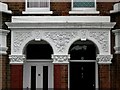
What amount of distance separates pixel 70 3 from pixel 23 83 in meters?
3.52

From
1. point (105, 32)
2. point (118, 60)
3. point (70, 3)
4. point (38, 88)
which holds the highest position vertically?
point (70, 3)

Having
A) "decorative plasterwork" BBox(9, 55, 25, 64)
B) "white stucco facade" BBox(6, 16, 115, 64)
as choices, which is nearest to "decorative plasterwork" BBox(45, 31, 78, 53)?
"white stucco facade" BBox(6, 16, 115, 64)

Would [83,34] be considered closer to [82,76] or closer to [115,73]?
[82,76]

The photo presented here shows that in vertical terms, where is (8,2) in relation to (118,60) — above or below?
above

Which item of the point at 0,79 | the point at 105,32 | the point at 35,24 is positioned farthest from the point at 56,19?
the point at 0,79

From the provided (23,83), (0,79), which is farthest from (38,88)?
(0,79)

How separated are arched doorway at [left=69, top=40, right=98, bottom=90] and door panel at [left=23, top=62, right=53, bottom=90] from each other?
830mm

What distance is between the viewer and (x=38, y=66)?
51.0 ft

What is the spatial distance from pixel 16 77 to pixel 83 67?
264 cm

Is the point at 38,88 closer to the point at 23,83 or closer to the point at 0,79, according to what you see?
the point at 23,83

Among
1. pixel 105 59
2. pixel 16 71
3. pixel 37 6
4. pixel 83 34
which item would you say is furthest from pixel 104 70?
pixel 37 6

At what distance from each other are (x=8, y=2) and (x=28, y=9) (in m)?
0.80

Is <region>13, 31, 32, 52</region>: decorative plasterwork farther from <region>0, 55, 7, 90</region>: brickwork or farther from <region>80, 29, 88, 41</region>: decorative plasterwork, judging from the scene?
<region>80, 29, 88, 41</region>: decorative plasterwork

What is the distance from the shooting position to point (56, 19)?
14.9 m
